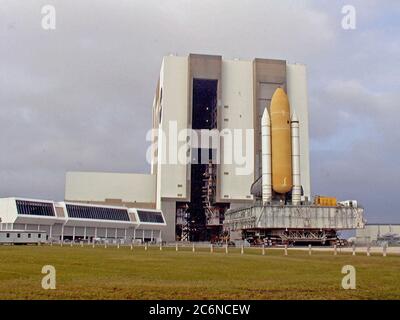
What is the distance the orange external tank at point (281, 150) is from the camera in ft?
268

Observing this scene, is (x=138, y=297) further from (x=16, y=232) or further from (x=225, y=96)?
(x=225, y=96)

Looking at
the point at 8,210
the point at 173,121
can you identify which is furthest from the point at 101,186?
the point at 8,210

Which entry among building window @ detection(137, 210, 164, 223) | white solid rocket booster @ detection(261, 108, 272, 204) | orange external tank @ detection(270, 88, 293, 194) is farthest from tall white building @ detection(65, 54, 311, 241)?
orange external tank @ detection(270, 88, 293, 194)

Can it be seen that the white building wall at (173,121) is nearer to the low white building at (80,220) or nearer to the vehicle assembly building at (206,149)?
the vehicle assembly building at (206,149)

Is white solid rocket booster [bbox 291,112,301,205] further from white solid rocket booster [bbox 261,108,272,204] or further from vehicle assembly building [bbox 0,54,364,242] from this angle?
vehicle assembly building [bbox 0,54,364,242]

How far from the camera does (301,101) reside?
121 metres

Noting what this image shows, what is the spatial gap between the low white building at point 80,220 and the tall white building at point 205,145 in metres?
4.86

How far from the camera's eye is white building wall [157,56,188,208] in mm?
111500

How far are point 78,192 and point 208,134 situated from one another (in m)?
35.9

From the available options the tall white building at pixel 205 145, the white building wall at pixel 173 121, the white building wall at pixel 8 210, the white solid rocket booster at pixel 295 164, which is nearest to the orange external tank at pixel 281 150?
the white solid rocket booster at pixel 295 164

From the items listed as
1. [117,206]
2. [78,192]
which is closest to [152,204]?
[117,206]

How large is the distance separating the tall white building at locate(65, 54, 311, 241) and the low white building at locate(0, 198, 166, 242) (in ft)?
15.9

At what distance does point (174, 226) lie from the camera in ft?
384

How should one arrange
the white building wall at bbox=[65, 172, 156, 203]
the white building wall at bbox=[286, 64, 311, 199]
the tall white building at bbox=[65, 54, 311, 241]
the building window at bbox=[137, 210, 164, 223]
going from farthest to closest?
the white building wall at bbox=[65, 172, 156, 203], the white building wall at bbox=[286, 64, 311, 199], the building window at bbox=[137, 210, 164, 223], the tall white building at bbox=[65, 54, 311, 241]
